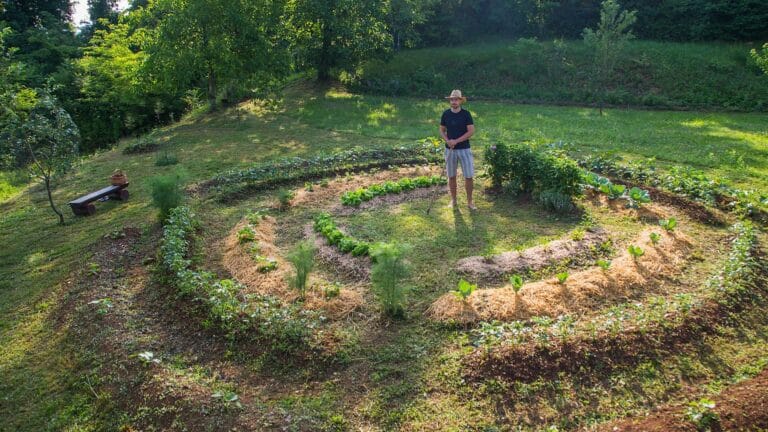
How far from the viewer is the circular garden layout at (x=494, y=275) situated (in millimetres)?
5781

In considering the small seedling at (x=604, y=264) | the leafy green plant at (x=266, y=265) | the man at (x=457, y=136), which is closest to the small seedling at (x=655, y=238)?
the small seedling at (x=604, y=264)

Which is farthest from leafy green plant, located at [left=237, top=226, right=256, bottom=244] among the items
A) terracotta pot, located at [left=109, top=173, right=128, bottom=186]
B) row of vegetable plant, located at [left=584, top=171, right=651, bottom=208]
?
row of vegetable plant, located at [left=584, top=171, right=651, bottom=208]

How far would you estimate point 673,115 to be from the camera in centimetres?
1886

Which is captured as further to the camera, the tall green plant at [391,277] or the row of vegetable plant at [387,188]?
the row of vegetable plant at [387,188]

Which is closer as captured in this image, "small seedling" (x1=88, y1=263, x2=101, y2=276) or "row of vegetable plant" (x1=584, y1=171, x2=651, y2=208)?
"small seedling" (x1=88, y1=263, x2=101, y2=276)

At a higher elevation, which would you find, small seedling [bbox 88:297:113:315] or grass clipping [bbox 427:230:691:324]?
small seedling [bbox 88:297:113:315]

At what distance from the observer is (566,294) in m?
6.62

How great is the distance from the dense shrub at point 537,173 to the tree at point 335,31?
13.9 metres

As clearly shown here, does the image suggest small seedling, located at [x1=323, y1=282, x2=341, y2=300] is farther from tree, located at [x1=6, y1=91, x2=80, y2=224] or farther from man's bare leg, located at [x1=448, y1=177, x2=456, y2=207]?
tree, located at [x1=6, y1=91, x2=80, y2=224]

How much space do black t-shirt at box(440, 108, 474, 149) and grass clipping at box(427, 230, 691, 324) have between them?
11.2ft

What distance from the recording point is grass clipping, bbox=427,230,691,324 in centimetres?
634

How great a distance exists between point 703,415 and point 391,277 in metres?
3.35

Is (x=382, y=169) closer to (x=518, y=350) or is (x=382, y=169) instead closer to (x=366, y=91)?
(x=518, y=350)

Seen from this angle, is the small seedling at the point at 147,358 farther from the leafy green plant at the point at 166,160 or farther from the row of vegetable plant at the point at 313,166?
the leafy green plant at the point at 166,160
